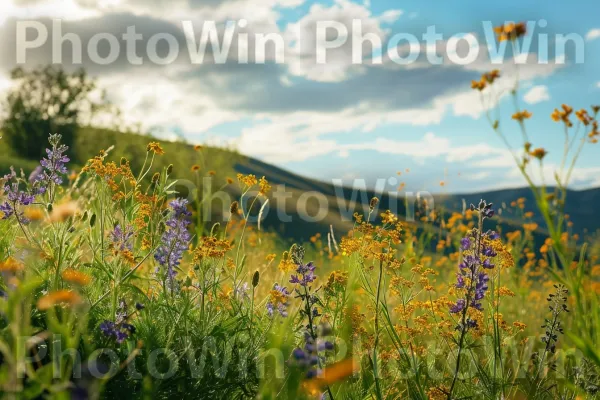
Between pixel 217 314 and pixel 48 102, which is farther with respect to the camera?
pixel 48 102

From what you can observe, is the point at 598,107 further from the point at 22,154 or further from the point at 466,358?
the point at 22,154

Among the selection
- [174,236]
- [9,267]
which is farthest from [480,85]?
[9,267]

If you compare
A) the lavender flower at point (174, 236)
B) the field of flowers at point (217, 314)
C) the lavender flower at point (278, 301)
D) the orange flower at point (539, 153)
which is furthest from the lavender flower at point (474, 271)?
the lavender flower at point (174, 236)

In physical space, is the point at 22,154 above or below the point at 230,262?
above

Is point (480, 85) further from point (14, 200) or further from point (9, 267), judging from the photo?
point (14, 200)

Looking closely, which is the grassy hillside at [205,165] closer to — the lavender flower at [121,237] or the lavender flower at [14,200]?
the lavender flower at [14,200]

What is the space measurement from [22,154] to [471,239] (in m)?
28.0

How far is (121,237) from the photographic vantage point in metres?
2.88

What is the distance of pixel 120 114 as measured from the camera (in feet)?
71.9

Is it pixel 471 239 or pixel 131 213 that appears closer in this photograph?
pixel 471 239

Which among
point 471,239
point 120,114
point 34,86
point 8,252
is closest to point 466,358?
point 471,239

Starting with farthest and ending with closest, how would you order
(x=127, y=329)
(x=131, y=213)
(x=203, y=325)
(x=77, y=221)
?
1. (x=77, y=221)
2. (x=131, y=213)
3. (x=203, y=325)
4. (x=127, y=329)

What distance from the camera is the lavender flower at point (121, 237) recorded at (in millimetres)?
2793

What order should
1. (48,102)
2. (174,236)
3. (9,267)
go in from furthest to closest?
(48,102) < (174,236) < (9,267)
